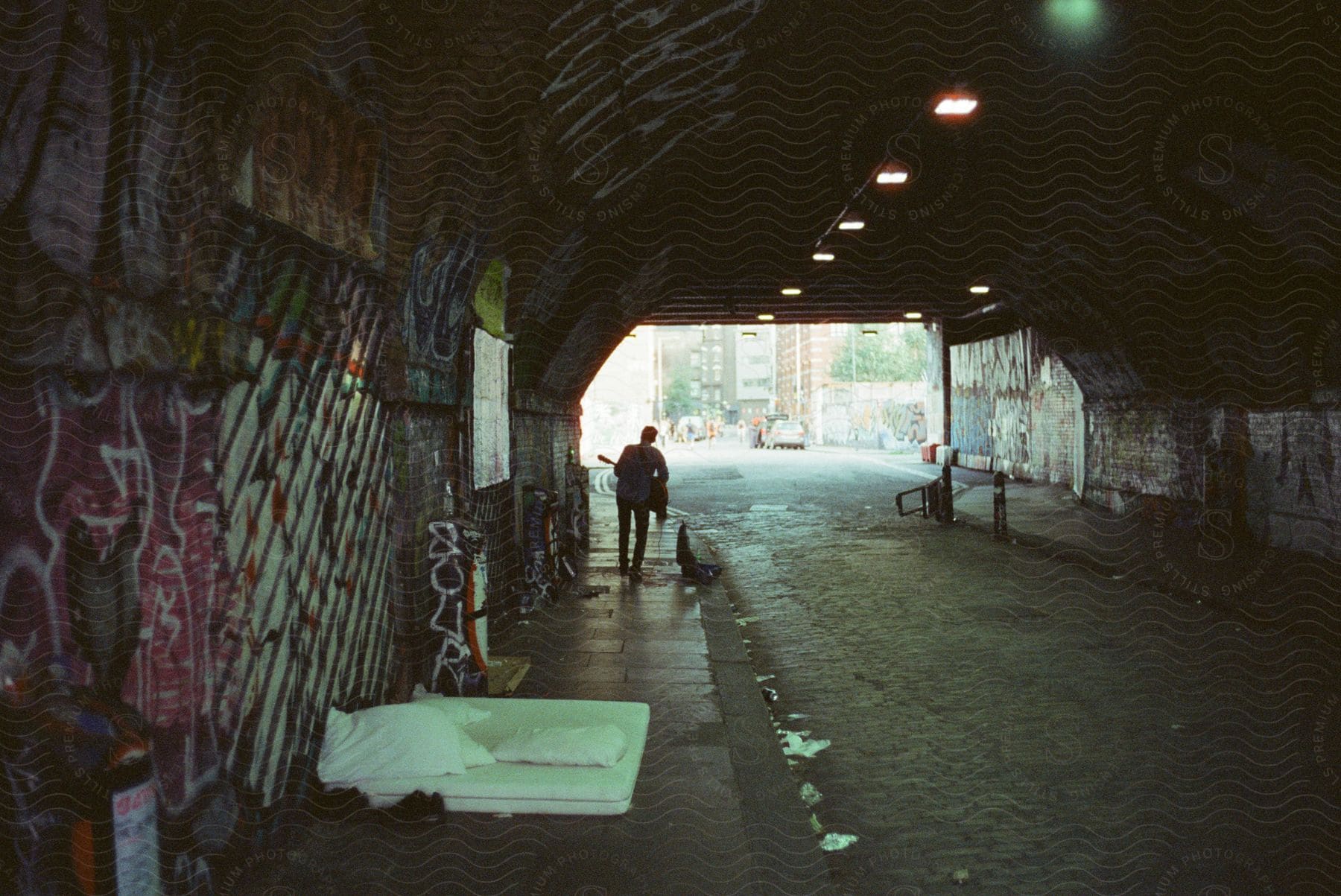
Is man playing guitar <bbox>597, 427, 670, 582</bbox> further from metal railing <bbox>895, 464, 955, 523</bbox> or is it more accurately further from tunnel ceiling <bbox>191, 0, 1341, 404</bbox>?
metal railing <bbox>895, 464, 955, 523</bbox>

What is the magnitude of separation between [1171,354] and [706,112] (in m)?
10.4

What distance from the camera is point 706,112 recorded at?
966 centimetres

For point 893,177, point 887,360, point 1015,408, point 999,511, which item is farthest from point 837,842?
point 887,360

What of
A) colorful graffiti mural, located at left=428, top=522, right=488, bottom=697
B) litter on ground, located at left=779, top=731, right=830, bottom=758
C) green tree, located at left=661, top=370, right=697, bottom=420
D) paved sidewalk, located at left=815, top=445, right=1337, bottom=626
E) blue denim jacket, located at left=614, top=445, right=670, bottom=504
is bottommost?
litter on ground, located at left=779, top=731, right=830, bottom=758

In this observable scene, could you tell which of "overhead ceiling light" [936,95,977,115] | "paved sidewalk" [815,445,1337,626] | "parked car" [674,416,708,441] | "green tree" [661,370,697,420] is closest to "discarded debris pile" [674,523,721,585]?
"paved sidewalk" [815,445,1337,626]

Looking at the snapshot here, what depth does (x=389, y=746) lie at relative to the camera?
14.4 ft

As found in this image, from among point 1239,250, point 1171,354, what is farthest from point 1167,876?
point 1171,354

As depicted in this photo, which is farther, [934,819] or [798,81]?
[798,81]

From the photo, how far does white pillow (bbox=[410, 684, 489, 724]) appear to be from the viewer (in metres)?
5.05

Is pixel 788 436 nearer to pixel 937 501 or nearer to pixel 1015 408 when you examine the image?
pixel 1015 408

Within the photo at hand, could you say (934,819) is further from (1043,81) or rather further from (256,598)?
(1043,81)

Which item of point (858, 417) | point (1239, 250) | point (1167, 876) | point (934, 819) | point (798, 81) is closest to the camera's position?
point (1167, 876)

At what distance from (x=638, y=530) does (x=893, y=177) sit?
6.21 m

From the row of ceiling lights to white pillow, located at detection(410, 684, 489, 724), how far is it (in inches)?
318
